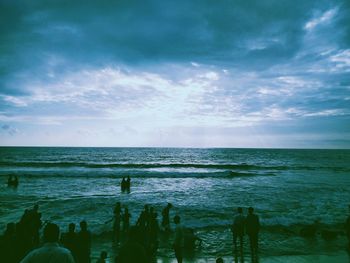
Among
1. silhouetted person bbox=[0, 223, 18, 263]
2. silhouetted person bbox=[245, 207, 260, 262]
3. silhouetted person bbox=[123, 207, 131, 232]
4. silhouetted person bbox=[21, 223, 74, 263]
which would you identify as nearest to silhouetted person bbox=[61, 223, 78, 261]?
silhouetted person bbox=[0, 223, 18, 263]

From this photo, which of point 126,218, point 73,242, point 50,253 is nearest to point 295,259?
point 126,218

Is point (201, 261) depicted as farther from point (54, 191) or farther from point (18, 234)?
point (54, 191)

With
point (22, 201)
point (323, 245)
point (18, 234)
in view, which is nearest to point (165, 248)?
point (18, 234)

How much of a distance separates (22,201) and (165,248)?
1522cm

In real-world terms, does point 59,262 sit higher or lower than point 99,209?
higher

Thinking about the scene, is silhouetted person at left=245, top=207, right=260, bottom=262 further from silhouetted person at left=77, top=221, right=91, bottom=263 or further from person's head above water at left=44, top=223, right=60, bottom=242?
person's head above water at left=44, top=223, right=60, bottom=242

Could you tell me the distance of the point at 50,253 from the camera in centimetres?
319

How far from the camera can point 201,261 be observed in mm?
9125

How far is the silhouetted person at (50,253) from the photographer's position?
10.3 feet

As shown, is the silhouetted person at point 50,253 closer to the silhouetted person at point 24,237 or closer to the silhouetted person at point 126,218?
the silhouetted person at point 24,237

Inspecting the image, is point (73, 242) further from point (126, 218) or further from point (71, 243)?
point (126, 218)

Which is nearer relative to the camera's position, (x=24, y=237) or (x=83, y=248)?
(x=83, y=248)

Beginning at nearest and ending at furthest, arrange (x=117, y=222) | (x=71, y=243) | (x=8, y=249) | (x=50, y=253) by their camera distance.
A: (x=50, y=253) → (x=8, y=249) → (x=71, y=243) → (x=117, y=222)

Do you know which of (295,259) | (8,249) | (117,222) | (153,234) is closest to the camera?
(8,249)
